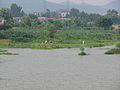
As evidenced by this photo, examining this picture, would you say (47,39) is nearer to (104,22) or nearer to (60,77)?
(104,22)

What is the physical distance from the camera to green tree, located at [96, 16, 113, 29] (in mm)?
44875

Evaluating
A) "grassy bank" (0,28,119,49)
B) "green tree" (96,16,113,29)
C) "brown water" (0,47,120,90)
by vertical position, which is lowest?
"brown water" (0,47,120,90)

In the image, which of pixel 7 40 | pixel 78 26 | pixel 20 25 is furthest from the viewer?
pixel 78 26

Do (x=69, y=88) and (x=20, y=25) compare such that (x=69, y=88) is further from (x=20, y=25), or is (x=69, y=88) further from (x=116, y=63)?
(x=20, y=25)

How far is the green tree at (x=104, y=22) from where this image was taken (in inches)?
1767

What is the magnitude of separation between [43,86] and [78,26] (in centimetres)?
3660

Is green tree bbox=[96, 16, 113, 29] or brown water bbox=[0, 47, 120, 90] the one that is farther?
green tree bbox=[96, 16, 113, 29]

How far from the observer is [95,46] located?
28.3m

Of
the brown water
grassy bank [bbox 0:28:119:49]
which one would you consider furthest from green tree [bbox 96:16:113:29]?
the brown water

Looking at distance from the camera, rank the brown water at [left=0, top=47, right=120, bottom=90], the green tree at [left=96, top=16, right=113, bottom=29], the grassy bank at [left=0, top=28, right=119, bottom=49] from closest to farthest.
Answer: the brown water at [left=0, top=47, right=120, bottom=90] < the grassy bank at [left=0, top=28, right=119, bottom=49] < the green tree at [left=96, top=16, right=113, bottom=29]

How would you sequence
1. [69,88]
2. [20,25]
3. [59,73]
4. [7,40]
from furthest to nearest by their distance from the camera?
1. [20,25]
2. [7,40]
3. [59,73]
4. [69,88]

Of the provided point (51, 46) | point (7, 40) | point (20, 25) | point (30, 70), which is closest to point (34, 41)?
point (7, 40)

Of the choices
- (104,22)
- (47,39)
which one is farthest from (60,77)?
(104,22)

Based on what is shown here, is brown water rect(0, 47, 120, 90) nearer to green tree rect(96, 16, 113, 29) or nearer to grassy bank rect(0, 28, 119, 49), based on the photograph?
grassy bank rect(0, 28, 119, 49)
